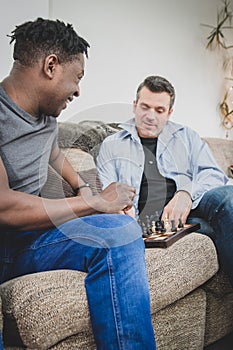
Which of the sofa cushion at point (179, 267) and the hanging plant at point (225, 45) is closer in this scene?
the sofa cushion at point (179, 267)

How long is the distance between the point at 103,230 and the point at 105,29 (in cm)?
176

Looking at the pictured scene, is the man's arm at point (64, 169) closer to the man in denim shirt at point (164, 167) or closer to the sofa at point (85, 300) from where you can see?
the sofa at point (85, 300)

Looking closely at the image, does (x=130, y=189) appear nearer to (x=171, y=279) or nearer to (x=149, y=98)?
(x=171, y=279)

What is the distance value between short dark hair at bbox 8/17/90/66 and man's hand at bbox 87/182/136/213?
0.40 m

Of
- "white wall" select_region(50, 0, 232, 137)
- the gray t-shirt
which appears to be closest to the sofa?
the gray t-shirt

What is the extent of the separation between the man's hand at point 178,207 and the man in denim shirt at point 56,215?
40 centimetres

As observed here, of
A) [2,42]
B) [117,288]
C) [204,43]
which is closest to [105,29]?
[2,42]

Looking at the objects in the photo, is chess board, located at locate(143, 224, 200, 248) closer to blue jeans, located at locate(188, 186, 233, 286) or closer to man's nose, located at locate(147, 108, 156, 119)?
blue jeans, located at locate(188, 186, 233, 286)

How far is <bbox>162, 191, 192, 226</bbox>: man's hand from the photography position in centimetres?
196

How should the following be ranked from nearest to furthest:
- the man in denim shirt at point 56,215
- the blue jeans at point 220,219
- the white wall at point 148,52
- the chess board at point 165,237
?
the man in denim shirt at point 56,215 → the chess board at point 165,237 → the blue jeans at point 220,219 → the white wall at point 148,52

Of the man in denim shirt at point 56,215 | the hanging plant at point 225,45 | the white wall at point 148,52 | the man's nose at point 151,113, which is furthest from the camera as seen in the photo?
the hanging plant at point 225,45

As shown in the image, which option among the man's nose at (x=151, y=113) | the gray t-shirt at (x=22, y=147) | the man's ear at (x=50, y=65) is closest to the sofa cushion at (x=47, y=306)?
the gray t-shirt at (x=22, y=147)

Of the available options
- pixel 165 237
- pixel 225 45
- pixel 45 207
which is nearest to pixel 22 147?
pixel 45 207

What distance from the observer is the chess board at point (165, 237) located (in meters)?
1.70
